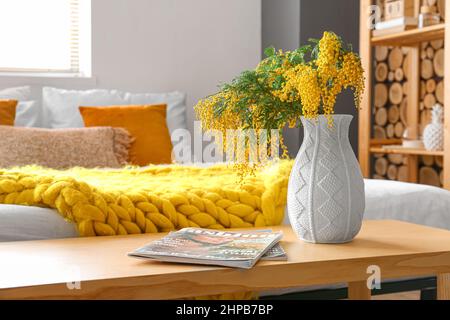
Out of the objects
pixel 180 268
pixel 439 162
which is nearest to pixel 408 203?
pixel 180 268

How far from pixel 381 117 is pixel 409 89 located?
12.4 inches

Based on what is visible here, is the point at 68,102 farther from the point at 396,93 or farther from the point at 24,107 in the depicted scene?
the point at 396,93

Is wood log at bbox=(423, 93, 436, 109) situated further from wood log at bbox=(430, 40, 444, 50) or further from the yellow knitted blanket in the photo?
the yellow knitted blanket

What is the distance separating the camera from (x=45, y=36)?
399 centimetres

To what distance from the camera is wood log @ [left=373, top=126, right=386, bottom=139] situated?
4207mm

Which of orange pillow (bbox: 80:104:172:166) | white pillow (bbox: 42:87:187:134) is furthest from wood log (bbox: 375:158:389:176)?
orange pillow (bbox: 80:104:172:166)

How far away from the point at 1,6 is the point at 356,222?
3.14 m

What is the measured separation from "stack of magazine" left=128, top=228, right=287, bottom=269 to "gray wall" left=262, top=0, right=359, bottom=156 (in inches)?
107

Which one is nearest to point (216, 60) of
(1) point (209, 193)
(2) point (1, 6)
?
(2) point (1, 6)

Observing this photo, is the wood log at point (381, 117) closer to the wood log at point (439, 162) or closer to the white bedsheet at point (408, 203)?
the wood log at point (439, 162)

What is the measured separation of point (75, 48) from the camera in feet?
13.3

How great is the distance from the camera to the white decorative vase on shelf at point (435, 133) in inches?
124
